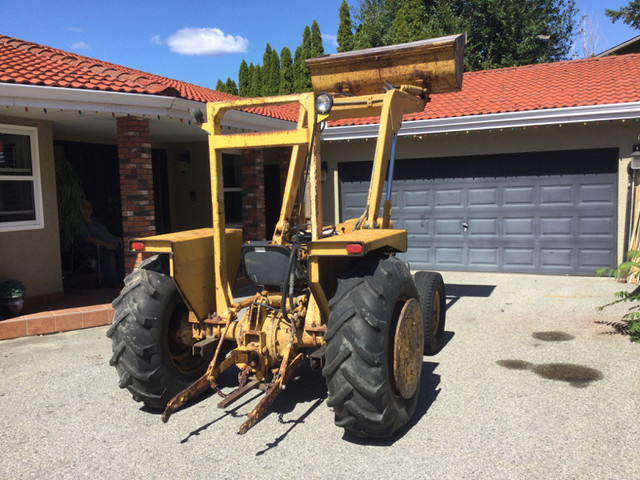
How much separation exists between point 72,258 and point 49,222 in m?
1.50

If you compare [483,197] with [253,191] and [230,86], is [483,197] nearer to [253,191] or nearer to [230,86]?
[253,191]

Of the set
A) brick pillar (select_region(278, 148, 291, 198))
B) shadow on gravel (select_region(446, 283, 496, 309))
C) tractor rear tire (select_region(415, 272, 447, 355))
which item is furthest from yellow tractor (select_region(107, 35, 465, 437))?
brick pillar (select_region(278, 148, 291, 198))

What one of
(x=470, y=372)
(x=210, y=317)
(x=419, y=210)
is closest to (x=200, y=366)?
(x=210, y=317)

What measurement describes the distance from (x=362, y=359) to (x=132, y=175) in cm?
553

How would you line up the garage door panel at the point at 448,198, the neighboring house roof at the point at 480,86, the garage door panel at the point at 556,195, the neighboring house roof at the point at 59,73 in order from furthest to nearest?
the garage door panel at the point at 448,198, the garage door panel at the point at 556,195, the neighboring house roof at the point at 480,86, the neighboring house roof at the point at 59,73

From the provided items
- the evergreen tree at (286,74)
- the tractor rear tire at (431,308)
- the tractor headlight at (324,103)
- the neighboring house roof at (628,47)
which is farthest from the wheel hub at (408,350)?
the evergreen tree at (286,74)

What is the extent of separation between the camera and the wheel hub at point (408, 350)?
3.65m

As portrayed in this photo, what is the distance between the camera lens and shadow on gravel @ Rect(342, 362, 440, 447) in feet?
12.0

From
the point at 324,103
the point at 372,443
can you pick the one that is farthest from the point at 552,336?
the point at 324,103

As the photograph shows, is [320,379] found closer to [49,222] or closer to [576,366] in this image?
[576,366]

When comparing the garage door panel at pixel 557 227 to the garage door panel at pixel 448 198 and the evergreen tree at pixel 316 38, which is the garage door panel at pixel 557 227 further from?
the evergreen tree at pixel 316 38

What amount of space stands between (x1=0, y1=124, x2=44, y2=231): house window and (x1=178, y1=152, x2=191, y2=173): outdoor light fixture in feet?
14.2

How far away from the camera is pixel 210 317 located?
14.2 ft

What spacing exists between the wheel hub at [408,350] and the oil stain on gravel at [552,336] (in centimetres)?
266
